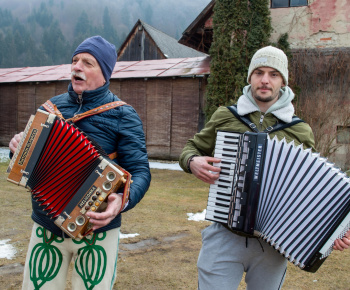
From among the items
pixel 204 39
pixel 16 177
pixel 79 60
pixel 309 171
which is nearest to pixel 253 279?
pixel 309 171

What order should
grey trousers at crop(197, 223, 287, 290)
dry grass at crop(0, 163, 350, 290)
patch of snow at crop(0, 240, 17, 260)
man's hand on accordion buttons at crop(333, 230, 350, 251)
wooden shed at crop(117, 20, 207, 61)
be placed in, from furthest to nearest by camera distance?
wooden shed at crop(117, 20, 207, 61) < patch of snow at crop(0, 240, 17, 260) < dry grass at crop(0, 163, 350, 290) < grey trousers at crop(197, 223, 287, 290) < man's hand on accordion buttons at crop(333, 230, 350, 251)

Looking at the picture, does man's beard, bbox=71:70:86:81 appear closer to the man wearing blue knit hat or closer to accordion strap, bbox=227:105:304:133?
the man wearing blue knit hat

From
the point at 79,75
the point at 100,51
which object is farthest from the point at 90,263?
the point at 100,51

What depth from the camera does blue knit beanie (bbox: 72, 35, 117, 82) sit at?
2133 millimetres

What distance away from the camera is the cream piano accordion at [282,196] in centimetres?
199

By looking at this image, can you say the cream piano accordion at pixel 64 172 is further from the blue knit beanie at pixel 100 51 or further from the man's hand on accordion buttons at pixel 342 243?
the man's hand on accordion buttons at pixel 342 243

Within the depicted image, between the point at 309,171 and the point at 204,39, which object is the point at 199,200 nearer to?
the point at 309,171

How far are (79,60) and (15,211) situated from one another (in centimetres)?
428

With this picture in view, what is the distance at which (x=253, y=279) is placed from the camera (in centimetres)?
224

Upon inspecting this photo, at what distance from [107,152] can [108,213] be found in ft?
1.50

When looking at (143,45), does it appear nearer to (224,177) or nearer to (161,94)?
(161,94)

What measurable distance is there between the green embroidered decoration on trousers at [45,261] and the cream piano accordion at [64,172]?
9.6 inches

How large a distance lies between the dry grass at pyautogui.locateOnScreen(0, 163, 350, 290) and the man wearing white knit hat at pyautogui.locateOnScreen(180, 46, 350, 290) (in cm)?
137

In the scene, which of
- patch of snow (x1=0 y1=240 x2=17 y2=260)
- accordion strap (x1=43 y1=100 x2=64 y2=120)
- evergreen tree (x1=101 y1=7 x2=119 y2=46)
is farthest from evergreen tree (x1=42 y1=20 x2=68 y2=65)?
accordion strap (x1=43 y1=100 x2=64 y2=120)
